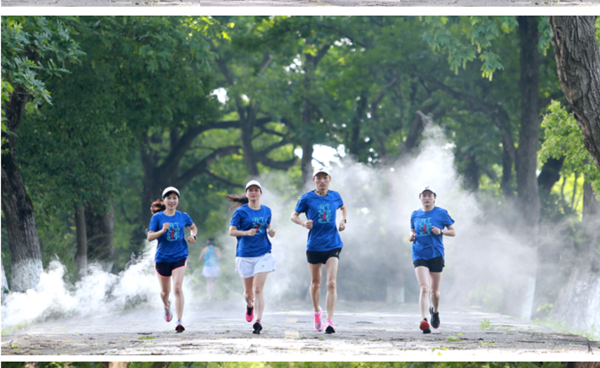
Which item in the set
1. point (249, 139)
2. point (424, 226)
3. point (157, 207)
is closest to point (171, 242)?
point (157, 207)

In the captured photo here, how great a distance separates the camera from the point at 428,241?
26.8 ft

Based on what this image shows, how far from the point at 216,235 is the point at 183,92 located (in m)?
10.8

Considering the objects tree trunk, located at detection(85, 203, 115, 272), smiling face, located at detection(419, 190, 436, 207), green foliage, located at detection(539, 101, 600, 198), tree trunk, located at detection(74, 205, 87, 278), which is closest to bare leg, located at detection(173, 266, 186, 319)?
smiling face, located at detection(419, 190, 436, 207)

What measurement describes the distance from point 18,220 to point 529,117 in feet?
38.3

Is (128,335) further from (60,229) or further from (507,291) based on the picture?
(507,291)

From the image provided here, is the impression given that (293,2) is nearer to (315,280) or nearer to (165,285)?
(315,280)

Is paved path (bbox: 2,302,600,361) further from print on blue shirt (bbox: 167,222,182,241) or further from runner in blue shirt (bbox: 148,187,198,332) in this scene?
print on blue shirt (bbox: 167,222,182,241)

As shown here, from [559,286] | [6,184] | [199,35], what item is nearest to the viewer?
[6,184]

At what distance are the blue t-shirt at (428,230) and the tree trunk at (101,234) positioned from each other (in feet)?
30.2

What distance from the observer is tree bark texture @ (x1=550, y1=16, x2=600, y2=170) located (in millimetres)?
7797

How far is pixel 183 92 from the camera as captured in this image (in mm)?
15398

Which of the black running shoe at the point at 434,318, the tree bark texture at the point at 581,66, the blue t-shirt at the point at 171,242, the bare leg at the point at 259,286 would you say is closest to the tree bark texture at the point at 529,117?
the tree bark texture at the point at 581,66

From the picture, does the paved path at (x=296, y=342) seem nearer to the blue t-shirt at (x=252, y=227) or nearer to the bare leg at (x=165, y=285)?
the bare leg at (x=165, y=285)

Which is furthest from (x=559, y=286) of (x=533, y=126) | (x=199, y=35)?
(x=199, y=35)
